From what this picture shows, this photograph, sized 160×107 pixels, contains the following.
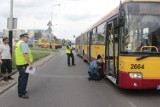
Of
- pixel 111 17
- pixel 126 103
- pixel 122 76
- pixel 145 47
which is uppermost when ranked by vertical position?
pixel 111 17

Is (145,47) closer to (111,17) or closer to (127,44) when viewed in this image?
(127,44)

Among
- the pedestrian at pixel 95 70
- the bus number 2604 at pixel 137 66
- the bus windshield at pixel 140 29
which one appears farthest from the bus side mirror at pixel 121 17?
the pedestrian at pixel 95 70

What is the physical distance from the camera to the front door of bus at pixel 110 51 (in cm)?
1188

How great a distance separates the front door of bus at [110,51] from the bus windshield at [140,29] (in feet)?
4.76

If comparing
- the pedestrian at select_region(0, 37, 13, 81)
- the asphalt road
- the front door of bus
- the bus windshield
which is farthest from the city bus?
the pedestrian at select_region(0, 37, 13, 81)

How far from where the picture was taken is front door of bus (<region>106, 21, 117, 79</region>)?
1188 cm

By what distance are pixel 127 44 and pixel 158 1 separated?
66.9 inches

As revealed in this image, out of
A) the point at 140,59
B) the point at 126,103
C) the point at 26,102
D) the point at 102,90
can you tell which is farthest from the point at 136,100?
the point at 26,102

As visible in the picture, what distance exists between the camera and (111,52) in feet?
40.8

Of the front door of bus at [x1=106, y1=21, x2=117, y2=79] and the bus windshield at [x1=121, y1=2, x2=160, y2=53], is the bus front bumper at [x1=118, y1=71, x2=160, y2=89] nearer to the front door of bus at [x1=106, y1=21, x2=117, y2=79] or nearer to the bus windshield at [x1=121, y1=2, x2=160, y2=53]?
the bus windshield at [x1=121, y1=2, x2=160, y2=53]

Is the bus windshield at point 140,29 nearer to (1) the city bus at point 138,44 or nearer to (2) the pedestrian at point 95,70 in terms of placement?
(1) the city bus at point 138,44

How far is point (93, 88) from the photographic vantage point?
476 inches

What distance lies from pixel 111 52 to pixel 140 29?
8.01 ft

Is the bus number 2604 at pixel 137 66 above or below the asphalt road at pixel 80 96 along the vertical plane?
above
